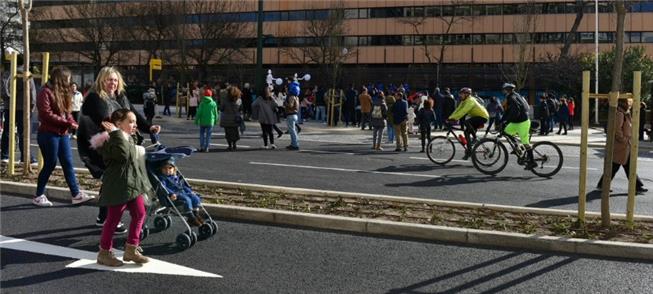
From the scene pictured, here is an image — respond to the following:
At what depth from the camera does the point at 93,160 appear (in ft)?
22.3

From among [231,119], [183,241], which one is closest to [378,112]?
[231,119]

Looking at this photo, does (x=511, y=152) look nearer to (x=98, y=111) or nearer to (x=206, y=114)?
(x=206, y=114)

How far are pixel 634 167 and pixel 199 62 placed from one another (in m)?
41.8

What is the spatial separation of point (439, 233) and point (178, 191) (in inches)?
102

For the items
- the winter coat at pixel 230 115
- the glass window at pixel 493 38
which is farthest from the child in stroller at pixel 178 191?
the glass window at pixel 493 38

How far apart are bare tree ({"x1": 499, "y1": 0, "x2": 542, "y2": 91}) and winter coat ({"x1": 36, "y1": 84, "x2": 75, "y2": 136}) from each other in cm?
3050

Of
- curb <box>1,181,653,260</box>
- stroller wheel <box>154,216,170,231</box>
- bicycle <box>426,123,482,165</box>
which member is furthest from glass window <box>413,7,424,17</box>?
stroller wheel <box>154,216,170,231</box>

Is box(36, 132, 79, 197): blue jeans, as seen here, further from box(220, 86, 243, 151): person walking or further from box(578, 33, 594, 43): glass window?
box(578, 33, 594, 43): glass window

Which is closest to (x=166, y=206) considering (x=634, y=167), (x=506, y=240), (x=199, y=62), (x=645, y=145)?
(x=506, y=240)

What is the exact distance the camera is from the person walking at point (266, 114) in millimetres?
17094

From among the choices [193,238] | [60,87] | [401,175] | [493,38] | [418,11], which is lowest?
[193,238]

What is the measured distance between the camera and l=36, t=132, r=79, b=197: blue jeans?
7742 millimetres

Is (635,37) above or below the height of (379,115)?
above

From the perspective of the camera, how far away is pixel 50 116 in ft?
24.9
